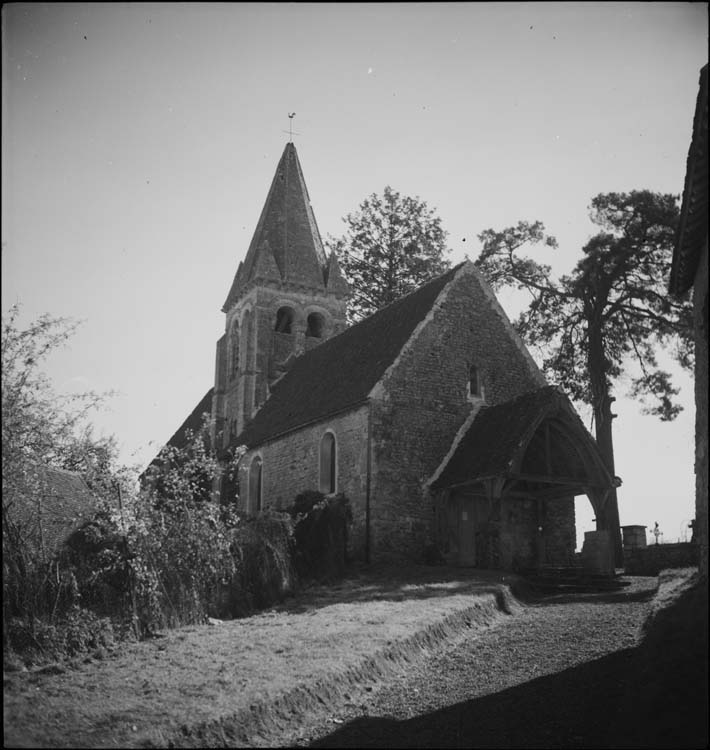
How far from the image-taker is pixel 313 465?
953 inches

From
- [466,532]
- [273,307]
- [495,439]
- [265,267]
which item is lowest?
[466,532]

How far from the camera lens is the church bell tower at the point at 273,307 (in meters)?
34.8

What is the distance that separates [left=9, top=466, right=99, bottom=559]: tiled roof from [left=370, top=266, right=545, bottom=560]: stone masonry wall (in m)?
8.52

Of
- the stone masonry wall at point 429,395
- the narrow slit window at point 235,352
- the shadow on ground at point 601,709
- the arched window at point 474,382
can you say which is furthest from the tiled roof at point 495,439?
the narrow slit window at point 235,352

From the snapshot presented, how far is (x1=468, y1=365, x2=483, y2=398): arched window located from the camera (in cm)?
2406

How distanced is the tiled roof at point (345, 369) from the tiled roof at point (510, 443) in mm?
2973

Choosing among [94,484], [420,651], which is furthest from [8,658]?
[420,651]

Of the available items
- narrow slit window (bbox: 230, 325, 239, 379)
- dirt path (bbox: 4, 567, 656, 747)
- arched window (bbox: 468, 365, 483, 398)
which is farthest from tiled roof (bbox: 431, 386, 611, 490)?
narrow slit window (bbox: 230, 325, 239, 379)

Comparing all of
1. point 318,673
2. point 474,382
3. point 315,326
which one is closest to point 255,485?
point 474,382

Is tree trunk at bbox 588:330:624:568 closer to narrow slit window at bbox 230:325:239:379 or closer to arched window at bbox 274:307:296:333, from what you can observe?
arched window at bbox 274:307:296:333

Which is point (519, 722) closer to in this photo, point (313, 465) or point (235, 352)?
point (313, 465)

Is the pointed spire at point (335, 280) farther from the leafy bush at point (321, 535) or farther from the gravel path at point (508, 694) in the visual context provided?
the gravel path at point (508, 694)

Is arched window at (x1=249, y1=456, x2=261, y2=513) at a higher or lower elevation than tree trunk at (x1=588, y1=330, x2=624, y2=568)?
lower

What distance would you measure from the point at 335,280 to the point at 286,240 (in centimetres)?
295
